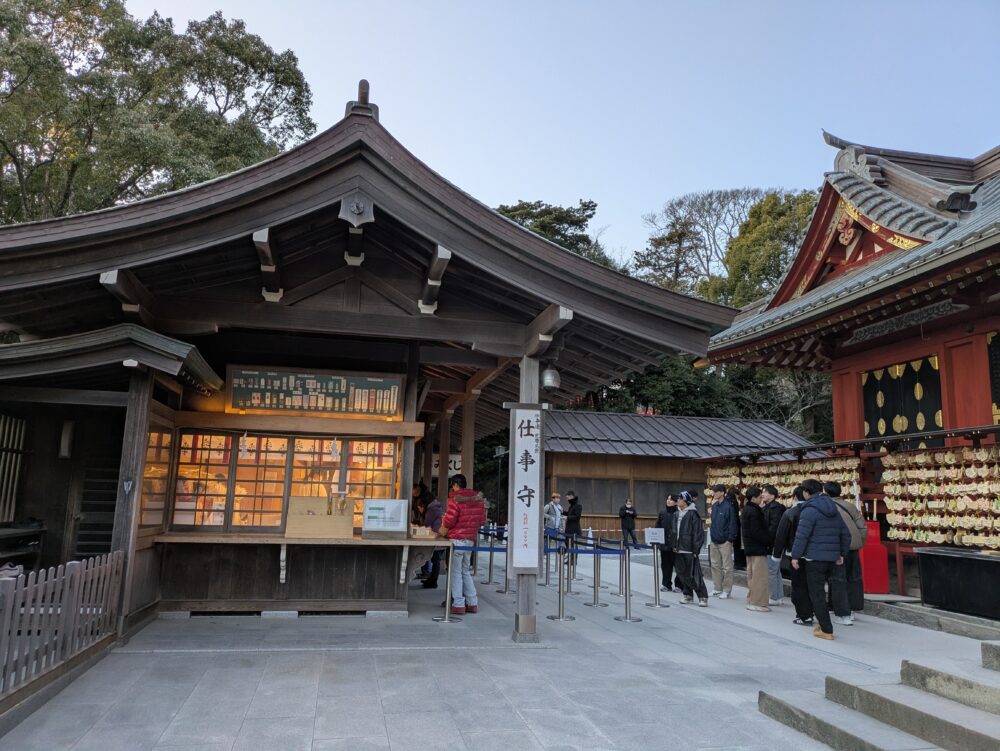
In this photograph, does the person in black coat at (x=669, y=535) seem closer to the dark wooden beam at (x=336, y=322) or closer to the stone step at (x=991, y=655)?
the dark wooden beam at (x=336, y=322)

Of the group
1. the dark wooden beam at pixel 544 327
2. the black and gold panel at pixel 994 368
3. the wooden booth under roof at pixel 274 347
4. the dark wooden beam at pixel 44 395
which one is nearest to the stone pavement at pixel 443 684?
the wooden booth under roof at pixel 274 347

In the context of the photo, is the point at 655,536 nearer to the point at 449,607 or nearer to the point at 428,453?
the point at 449,607

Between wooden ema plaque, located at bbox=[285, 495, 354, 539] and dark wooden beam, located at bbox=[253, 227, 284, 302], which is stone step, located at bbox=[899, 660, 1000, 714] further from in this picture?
dark wooden beam, located at bbox=[253, 227, 284, 302]

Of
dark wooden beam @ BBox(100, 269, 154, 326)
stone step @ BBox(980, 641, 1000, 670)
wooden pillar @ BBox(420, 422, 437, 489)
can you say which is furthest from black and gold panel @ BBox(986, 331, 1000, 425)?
dark wooden beam @ BBox(100, 269, 154, 326)

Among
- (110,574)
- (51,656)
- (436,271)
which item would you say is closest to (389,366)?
(436,271)

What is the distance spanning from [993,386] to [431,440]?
440 inches

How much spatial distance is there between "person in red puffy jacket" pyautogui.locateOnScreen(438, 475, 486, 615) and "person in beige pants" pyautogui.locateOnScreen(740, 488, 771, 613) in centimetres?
454

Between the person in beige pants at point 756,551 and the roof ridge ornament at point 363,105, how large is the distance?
323 inches

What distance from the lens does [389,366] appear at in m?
9.41

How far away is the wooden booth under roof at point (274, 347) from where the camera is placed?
6430 mm

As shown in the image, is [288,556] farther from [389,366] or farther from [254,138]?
[254,138]

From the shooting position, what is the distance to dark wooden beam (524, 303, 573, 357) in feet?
23.3

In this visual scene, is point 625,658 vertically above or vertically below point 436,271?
below

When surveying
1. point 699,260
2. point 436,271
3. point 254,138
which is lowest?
point 436,271
